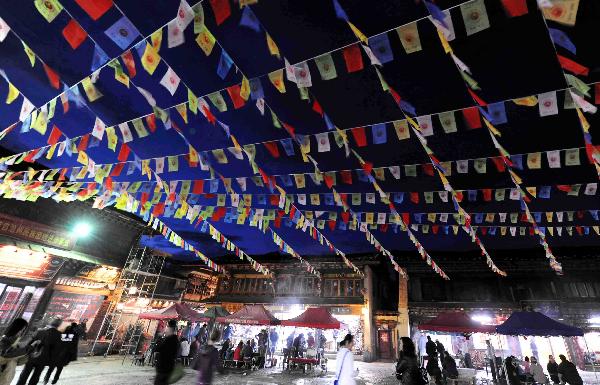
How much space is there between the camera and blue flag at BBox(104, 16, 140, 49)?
15.3ft

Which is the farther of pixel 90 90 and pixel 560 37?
pixel 90 90

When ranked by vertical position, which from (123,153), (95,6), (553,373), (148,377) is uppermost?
(95,6)

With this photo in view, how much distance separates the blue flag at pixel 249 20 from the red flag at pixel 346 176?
15.9 feet

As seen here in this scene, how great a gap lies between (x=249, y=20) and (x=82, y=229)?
48.8 feet

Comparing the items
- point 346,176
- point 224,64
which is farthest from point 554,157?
point 224,64

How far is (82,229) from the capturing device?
→ 14227 millimetres

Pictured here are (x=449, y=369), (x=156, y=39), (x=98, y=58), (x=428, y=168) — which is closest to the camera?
(x=156, y=39)

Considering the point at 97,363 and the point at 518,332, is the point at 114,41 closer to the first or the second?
the point at 518,332

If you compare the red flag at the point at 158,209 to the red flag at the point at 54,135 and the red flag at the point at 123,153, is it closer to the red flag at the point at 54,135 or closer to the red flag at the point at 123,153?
the red flag at the point at 123,153

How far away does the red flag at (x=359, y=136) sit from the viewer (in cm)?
664

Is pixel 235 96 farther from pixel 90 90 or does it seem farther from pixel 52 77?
pixel 52 77

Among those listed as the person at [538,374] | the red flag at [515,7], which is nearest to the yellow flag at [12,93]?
the red flag at [515,7]

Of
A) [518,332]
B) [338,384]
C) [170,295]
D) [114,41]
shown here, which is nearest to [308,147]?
[114,41]

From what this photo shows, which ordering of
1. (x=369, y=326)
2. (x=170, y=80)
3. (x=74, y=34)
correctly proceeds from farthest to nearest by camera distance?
(x=369, y=326)
(x=170, y=80)
(x=74, y=34)
